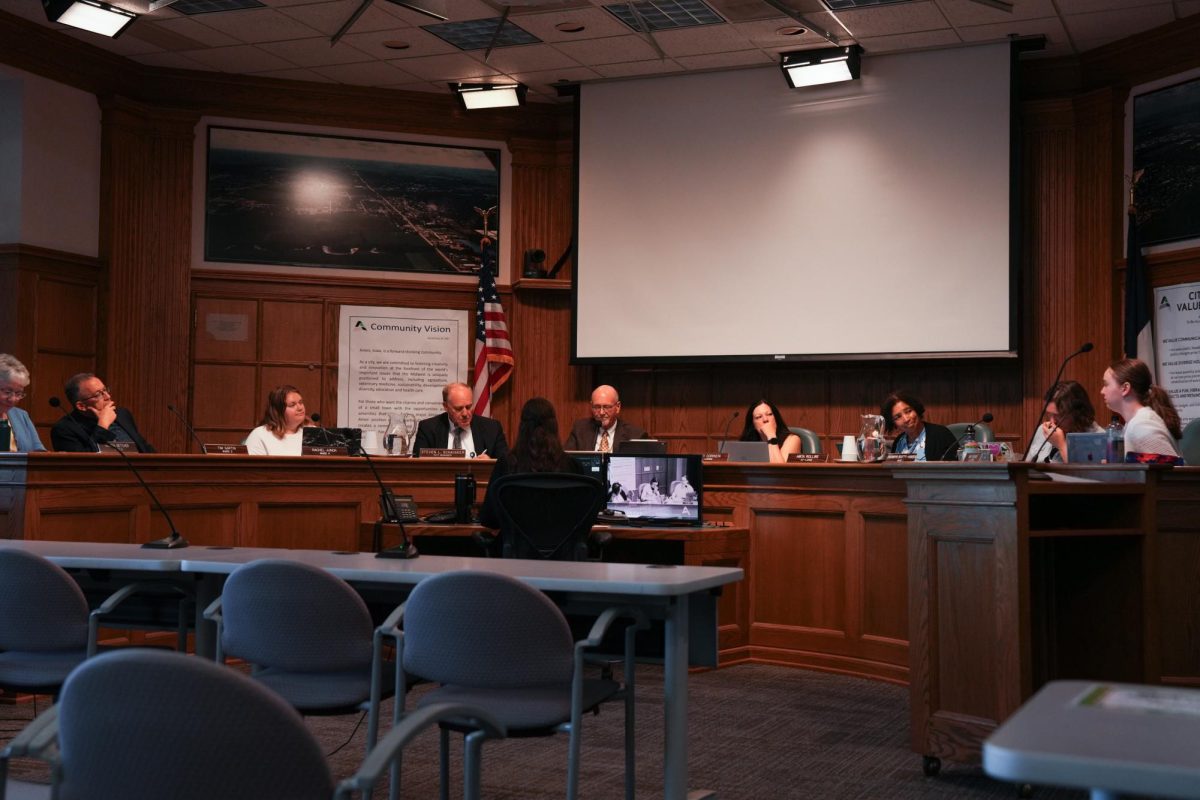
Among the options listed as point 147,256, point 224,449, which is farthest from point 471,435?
point 147,256

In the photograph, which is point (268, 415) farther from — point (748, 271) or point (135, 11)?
point (748, 271)

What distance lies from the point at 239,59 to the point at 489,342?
2722 mm

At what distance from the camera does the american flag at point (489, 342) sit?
946 centimetres

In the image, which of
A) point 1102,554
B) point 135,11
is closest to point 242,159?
point 135,11

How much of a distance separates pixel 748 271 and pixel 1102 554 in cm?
471

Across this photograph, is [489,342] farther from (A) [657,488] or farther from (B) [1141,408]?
(B) [1141,408]

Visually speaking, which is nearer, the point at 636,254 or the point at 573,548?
the point at 573,548

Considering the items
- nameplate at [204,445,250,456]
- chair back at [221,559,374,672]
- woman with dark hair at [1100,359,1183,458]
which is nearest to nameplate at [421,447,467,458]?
nameplate at [204,445,250,456]

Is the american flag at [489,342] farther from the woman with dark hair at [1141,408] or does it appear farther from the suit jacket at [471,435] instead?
the woman with dark hair at [1141,408]

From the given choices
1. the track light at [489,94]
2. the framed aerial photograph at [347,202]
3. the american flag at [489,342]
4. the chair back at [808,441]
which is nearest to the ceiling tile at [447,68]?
the track light at [489,94]

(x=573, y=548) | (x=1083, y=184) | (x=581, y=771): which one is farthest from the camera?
(x=1083, y=184)

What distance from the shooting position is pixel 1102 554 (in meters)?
4.70

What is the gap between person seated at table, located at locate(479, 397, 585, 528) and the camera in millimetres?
5637

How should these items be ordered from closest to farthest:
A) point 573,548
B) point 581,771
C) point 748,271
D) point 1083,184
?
point 581,771 < point 573,548 < point 1083,184 < point 748,271
